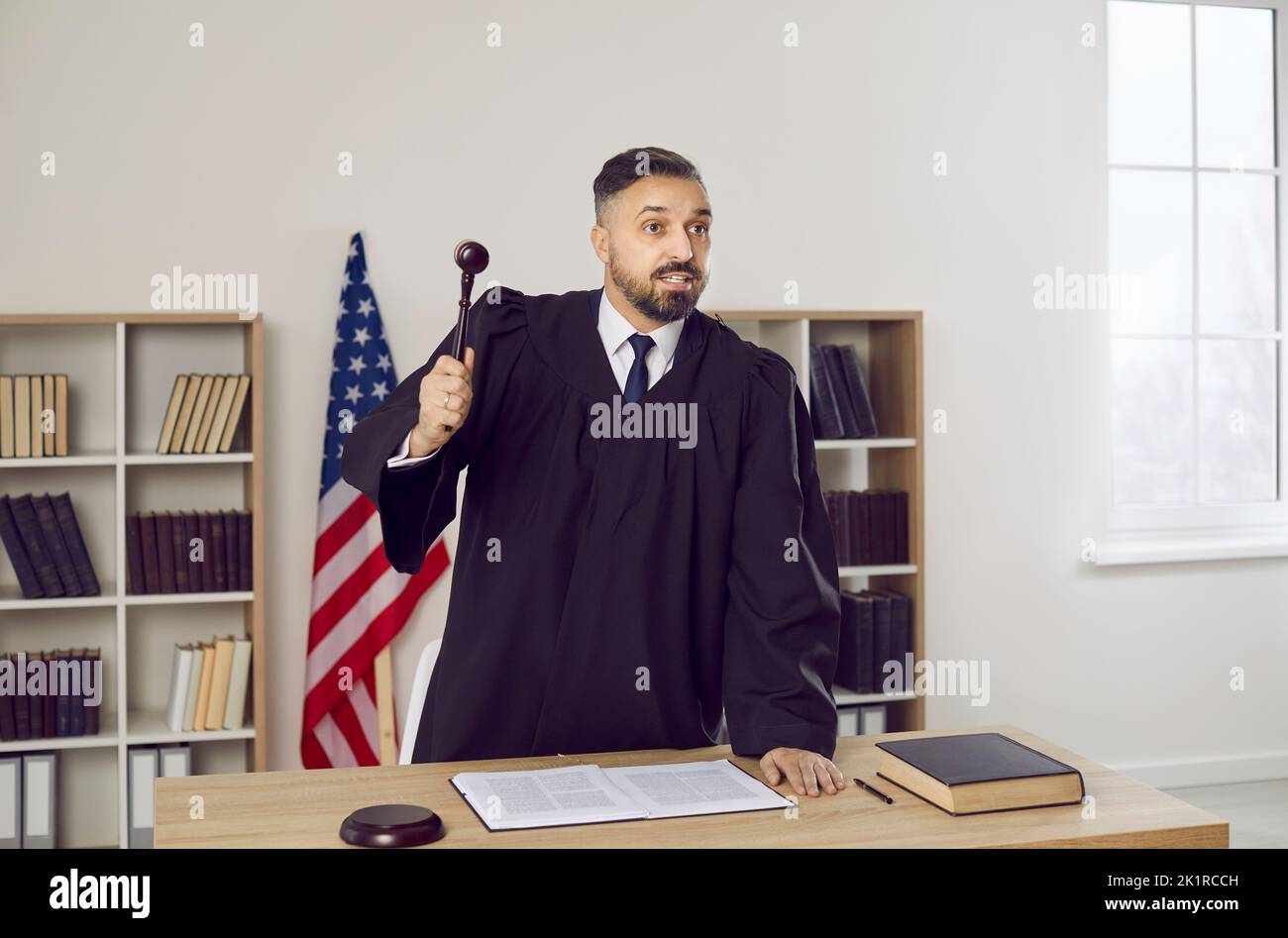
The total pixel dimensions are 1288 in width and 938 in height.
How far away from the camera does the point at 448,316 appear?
385 centimetres

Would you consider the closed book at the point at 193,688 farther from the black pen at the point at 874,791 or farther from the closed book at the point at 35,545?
the black pen at the point at 874,791

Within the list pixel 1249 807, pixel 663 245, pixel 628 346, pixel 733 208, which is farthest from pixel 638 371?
pixel 1249 807

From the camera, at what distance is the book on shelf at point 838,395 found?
12.7ft

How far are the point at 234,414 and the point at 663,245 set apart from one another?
1976mm

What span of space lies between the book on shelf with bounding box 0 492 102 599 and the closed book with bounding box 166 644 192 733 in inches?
11.6

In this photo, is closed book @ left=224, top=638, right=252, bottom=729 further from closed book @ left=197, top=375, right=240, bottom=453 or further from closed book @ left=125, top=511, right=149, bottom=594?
closed book @ left=197, top=375, right=240, bottom=453

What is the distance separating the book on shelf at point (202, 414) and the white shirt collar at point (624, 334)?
5.97 ft

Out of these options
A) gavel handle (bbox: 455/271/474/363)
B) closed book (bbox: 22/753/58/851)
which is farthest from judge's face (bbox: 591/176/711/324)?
closed book (bbox: 22/753/58/851)

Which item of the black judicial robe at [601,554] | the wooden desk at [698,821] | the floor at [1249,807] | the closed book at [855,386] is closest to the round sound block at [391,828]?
the wooden desk at [698,821]

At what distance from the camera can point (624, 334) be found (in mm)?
2008

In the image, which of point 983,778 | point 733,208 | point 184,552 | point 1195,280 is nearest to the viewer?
point 983,778

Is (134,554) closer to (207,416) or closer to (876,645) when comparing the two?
(207,416)

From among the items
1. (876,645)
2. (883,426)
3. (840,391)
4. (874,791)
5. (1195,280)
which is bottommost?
(876,645)
